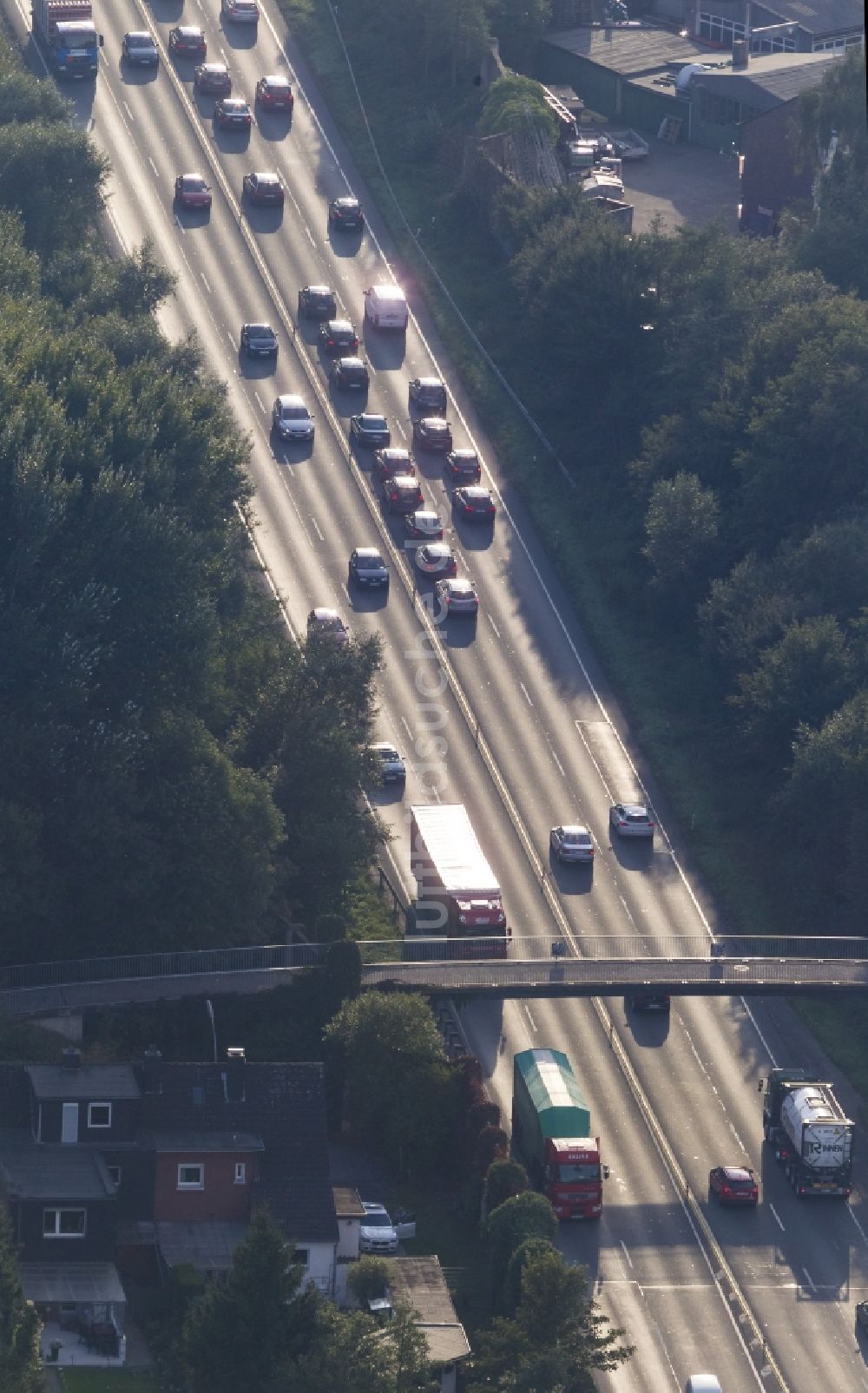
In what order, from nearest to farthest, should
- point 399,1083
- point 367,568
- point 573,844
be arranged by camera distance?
point 399,1083 → point 573,844 → point 367,568

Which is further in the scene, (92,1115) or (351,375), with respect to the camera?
(351,375)

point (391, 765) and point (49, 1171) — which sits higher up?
point (49, 1171)

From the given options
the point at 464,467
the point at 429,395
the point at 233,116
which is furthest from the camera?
the point at 233,116

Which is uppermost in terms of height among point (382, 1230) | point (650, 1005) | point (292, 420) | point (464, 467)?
point (292, 420)

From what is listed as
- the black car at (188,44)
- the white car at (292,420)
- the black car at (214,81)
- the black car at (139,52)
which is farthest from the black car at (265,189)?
the white car at (292,420)

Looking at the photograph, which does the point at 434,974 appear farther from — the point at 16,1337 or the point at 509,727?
the point at 16,1337

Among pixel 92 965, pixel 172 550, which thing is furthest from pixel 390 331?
pixel 92 965

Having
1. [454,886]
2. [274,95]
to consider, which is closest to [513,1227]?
[454,886]
